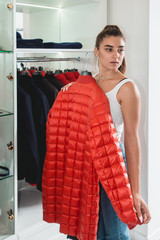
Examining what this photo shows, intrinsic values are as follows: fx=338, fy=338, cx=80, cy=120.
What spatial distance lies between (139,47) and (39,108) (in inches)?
33.0

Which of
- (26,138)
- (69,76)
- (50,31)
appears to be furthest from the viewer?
(50,31)

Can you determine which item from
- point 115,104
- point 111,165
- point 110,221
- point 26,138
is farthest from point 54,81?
point 110,221

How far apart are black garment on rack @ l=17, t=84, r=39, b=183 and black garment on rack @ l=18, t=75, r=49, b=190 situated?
93 millimetres

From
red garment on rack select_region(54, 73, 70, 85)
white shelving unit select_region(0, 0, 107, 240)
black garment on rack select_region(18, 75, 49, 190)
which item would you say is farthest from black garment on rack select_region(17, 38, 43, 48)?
red garment on rack select_region(54, 73, 70, 85)

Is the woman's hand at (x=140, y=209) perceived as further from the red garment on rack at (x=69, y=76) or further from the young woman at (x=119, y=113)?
the red garment on rack at (x=69, y=76)

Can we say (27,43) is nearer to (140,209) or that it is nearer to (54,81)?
(54,81)

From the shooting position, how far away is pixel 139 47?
95.1 inches

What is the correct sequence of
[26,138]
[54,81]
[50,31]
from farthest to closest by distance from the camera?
[50,31], [54,81], [26,138]

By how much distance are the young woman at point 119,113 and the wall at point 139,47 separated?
27.8 inches

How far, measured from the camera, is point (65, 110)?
1.84 m

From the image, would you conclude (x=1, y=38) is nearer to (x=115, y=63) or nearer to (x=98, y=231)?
(x=115, y=63)
